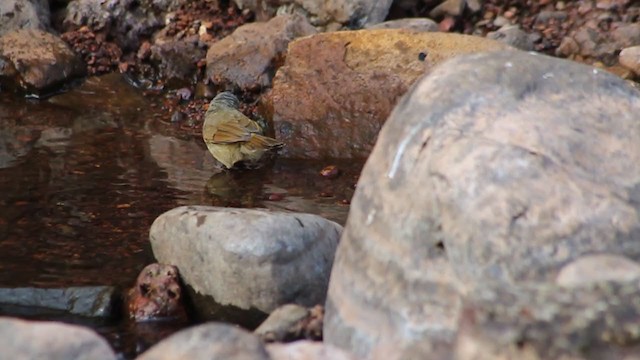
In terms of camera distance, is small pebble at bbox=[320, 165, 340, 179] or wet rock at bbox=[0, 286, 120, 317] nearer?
wet rock at bbox=[0, 286, 120, 317]

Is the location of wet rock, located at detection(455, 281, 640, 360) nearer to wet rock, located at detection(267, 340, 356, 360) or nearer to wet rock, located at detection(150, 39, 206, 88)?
wet rock, located at detection(267, 340, 356, 360)

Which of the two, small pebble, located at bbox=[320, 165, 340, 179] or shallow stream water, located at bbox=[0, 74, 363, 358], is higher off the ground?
Answer: shallow stream water, located at bbox=[0, 74, 363, 358]

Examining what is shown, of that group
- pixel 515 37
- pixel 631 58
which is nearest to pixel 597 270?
pixel 631 58

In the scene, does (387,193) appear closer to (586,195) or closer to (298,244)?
(586,195)

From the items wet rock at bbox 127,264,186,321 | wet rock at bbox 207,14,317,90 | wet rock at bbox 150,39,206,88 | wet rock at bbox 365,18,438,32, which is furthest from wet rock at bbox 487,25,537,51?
wet rock at bbox 127,264,186,321

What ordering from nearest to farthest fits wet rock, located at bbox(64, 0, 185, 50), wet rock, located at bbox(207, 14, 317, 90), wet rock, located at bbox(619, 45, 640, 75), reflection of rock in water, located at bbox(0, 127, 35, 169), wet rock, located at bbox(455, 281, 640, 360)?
wet rock, located at bbox(455, 281, 640, 360)
reflection of rock in water, located at bbox(0, 127, 35, 169)
wet rock, located at bbox(619, 45, 640, 75)
wet rock, located at bbox(207, 14, 317, 90)
wet rock, located at bbox(64, 0, 185, 50)

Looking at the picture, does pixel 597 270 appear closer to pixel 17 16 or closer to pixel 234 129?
pixel 234 129
